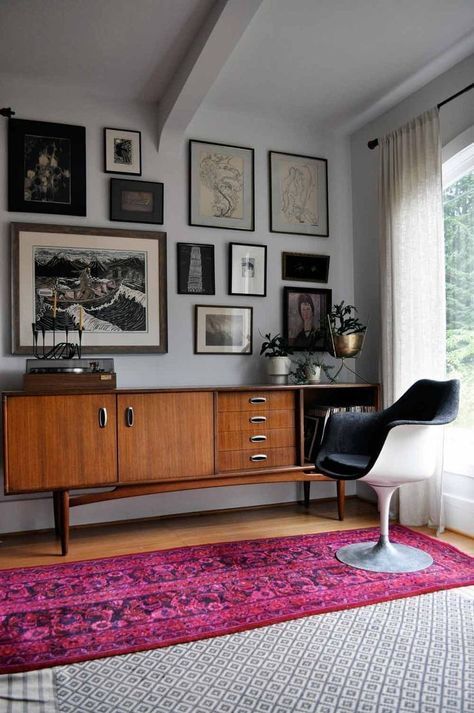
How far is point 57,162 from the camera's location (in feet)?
11.7

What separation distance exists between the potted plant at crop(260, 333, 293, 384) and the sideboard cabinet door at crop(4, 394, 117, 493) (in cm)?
114

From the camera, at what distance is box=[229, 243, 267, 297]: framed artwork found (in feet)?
13.0

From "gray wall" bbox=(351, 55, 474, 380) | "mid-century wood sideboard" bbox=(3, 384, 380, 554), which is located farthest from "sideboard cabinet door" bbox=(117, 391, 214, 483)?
"gray wall" bbox=(351, 55, 474, 380)

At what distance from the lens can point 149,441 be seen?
3.21 meters

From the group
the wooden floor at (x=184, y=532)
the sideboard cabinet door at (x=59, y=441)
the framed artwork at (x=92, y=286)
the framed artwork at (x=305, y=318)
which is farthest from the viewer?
the framed artwork at (x=305, y=318)

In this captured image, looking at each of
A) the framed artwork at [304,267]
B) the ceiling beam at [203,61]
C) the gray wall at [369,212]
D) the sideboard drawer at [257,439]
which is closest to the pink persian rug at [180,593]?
the sideboard drawer at [257,439]

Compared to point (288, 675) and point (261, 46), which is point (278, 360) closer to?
point (261, 46)

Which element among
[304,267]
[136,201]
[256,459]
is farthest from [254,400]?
[136,201]

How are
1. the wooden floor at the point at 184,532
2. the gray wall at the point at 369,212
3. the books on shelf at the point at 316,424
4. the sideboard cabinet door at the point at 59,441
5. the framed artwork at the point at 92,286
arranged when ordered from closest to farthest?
the sideboard cabinet door at the point at 59,441 < the wooden floor at the point at 184,532 < the framed artwork at the point at 92,286 < the books on shelf at the point at 316,424 < the gray wall at the point at 369,212

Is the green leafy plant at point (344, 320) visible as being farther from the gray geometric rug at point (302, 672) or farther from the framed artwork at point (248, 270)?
the gray geometric rug at point (302, 672)

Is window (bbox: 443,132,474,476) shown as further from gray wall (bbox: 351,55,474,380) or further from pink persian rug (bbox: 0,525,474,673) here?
pink persian rug (bbox: 0,525,474,673)

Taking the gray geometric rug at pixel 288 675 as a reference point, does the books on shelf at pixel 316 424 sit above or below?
above

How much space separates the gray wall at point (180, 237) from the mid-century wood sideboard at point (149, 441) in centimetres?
51

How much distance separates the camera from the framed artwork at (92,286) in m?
3.47
